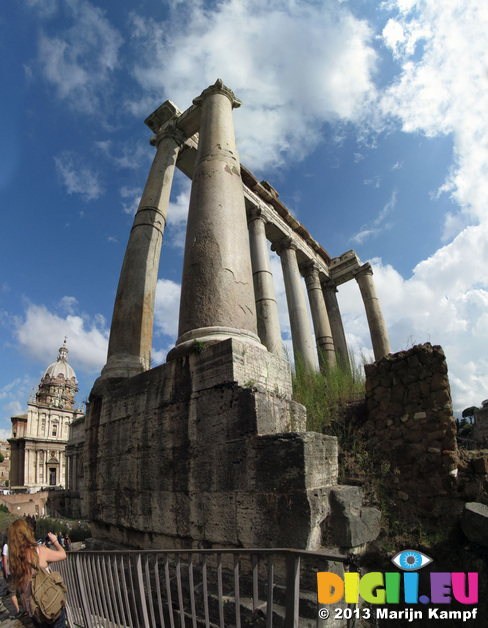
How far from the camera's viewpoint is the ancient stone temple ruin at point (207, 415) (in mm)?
3434

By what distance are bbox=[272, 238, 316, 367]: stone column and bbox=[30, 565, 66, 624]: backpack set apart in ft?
29.6

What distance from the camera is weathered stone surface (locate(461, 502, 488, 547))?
3.89 meters

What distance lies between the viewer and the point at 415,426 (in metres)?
5.21

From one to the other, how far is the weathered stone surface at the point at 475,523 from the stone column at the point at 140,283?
527 cm

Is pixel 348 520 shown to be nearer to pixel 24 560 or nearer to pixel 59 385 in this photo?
pixel 24 560

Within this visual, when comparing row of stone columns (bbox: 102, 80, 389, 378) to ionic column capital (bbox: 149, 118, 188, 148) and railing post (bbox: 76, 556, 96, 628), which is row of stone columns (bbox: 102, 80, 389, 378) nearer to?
ionic column capital (bbox: 149, 118, 188, 148)

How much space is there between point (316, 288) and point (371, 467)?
11.4 m

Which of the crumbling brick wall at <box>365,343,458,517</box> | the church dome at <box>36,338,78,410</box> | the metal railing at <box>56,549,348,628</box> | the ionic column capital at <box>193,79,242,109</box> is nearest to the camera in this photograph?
the metal railing at <box>56,549,348,628</box>

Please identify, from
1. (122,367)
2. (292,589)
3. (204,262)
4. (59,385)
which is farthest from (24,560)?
(59,385)

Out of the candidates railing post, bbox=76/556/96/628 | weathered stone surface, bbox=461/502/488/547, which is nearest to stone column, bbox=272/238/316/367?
weathered stone surface, bbox=461/502/488/547

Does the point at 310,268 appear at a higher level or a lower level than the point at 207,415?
higher

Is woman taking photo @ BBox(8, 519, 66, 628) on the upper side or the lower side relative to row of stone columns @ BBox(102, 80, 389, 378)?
lower

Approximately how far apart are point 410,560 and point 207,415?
2548 millimetres

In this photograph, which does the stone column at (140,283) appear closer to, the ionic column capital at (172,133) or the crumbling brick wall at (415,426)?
the ionic column capital at (172,133)
